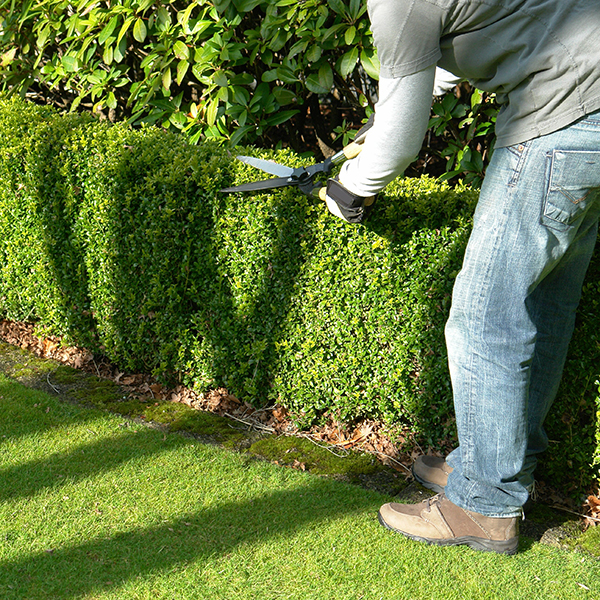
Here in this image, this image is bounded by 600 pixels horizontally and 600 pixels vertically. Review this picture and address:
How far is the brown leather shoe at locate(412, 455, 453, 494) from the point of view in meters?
3.01

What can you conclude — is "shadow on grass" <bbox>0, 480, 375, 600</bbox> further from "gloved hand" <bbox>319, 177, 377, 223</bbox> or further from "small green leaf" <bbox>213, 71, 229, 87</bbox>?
"small green leaf" <bbox>213, 71, 229, 87</bbox>

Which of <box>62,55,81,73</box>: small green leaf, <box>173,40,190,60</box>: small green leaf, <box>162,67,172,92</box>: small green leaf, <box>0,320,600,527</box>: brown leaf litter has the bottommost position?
<box>0,320,600,527</box>: brown leaf litter

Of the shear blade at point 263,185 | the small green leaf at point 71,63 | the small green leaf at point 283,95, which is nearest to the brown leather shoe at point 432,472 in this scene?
the shear blade at point 263,185

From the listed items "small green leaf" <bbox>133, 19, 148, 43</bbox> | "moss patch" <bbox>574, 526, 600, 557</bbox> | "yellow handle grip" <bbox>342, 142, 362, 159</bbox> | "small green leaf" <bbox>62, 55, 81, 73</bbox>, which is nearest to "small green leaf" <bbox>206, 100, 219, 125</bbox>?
"small green leaf" <bbox>133, 19, 148, 43</bbox>

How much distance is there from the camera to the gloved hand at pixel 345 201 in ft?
8.59

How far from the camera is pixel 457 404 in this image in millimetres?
2600

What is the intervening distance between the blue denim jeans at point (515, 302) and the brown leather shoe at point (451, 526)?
0.05m

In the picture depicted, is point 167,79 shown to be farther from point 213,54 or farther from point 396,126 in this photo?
point 396,126

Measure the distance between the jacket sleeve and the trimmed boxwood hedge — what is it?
63 cm

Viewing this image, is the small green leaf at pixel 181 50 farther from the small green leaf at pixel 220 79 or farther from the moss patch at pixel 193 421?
the moss patch at pixel 193 421

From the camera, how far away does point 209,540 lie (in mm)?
2705

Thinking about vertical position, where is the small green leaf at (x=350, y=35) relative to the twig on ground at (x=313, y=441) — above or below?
above

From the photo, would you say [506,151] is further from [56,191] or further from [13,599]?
[56,191]

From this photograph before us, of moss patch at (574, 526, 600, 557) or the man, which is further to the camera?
moss patch at (574, 526, 600, 557)
